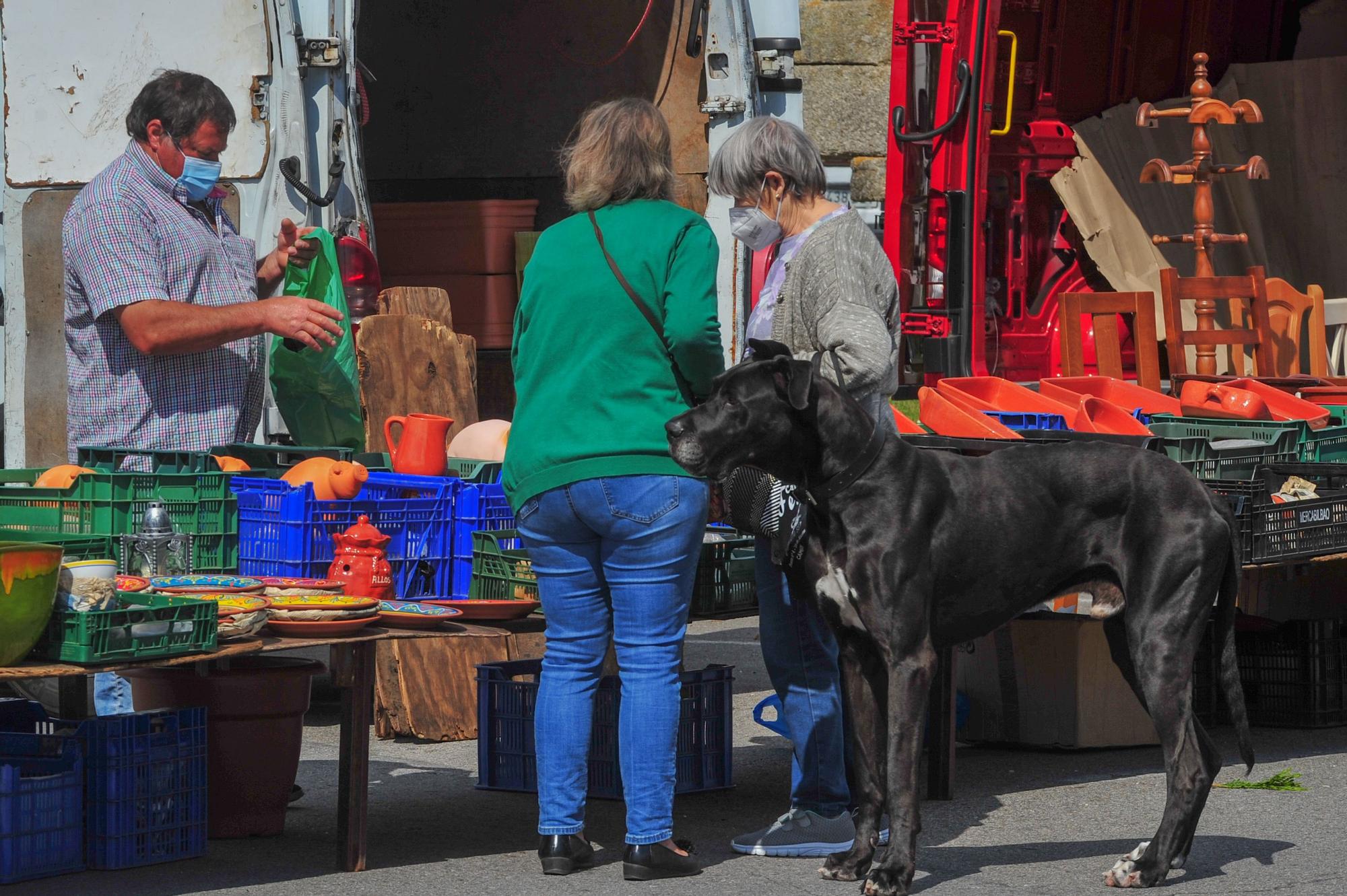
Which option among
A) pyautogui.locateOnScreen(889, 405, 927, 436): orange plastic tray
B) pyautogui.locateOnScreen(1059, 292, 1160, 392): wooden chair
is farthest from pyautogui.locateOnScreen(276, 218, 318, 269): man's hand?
pyautogui.locateOnScreen(1059, 292, 1160, 392): wooden chair

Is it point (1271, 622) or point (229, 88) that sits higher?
point (229, 88)

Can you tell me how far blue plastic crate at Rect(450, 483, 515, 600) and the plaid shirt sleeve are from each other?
113 cm

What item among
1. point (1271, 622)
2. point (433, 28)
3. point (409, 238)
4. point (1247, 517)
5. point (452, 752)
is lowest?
point (452, 752)

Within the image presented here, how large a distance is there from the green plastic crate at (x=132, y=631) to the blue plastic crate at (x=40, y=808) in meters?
0.44

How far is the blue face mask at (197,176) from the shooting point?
595cm

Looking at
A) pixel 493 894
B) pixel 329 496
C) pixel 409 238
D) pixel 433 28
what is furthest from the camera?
pixel 433 28

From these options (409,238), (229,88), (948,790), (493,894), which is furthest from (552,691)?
(409,238)

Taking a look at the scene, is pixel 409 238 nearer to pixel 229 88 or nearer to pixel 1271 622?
pixel 229 88

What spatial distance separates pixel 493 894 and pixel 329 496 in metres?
1.39

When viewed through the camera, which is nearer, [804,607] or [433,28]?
[804,607]

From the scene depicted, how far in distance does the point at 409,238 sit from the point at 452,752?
581 cm

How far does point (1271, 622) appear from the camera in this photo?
6.69 m

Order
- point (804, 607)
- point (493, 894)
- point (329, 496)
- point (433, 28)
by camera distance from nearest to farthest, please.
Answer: point (493, 894) → point (804, 607) → point (329, 496) → point (433, 28)

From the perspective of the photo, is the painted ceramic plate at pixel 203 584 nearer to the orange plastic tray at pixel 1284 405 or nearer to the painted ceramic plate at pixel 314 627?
the painted ceramic plate at pixel 314 627
